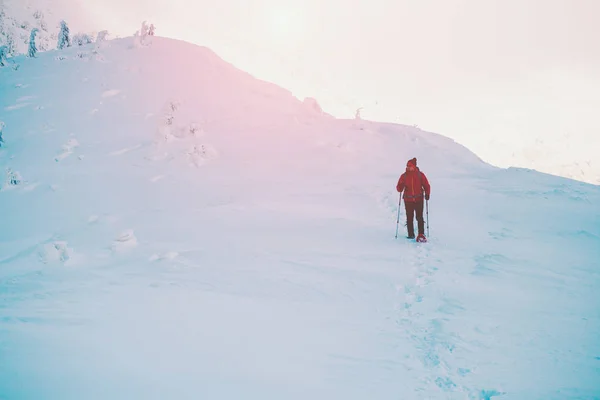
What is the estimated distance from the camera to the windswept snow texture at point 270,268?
3.83m

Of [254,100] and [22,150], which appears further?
[254,100]

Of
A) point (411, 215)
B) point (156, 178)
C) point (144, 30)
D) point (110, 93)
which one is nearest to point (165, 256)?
point (411, 215)

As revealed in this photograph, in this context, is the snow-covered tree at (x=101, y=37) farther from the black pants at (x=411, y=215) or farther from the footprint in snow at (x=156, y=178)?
the black pants at (x=411, y=215)

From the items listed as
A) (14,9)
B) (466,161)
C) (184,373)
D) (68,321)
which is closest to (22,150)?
(68,321)

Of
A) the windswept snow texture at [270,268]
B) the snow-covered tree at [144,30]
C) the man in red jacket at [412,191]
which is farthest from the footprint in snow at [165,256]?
the snow-covered tree at [144,30]

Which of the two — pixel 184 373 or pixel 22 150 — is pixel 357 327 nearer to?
pixel 184 373

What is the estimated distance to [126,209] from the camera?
10.0 metres

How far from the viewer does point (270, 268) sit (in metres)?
6.65

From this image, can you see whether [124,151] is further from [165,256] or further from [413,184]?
[413,184]

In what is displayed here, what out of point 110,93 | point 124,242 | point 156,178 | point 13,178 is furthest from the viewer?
point 110,93

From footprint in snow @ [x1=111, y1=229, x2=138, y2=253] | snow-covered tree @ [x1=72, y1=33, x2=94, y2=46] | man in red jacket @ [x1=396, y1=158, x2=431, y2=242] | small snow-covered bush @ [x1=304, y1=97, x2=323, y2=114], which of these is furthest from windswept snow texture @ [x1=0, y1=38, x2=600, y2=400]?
snow-covered tree @ [x1=72, y1=33, x2=94, y2=46]

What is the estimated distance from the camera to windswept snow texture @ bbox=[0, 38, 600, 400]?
3.83 metres

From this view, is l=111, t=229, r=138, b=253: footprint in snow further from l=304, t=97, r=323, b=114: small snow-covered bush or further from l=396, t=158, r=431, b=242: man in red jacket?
l=304, t=97, r=323, b=114: small snow-covered bush

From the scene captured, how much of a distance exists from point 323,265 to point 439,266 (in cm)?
203
